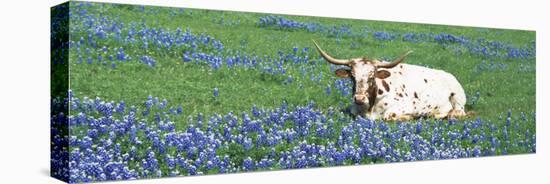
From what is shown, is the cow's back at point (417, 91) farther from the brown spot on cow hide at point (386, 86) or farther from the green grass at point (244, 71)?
the green grass at point (244, 71)

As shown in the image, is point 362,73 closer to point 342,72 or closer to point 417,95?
Answer: point 342,72

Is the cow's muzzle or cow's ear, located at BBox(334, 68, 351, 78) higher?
cow's ear, located at BBox(334, 68, 351, 78)

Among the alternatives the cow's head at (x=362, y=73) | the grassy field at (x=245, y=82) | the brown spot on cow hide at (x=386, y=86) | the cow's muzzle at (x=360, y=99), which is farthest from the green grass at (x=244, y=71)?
the brown spot on cow hide at (x=386, y=86)

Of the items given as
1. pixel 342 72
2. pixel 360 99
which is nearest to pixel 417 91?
pixel 360 99

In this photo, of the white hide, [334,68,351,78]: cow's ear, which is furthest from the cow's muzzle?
[334,68,351,78]: cow's ear

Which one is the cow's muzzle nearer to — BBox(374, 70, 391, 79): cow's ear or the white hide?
the white hide

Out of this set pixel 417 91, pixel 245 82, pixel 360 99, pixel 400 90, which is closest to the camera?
pixel 245 82
